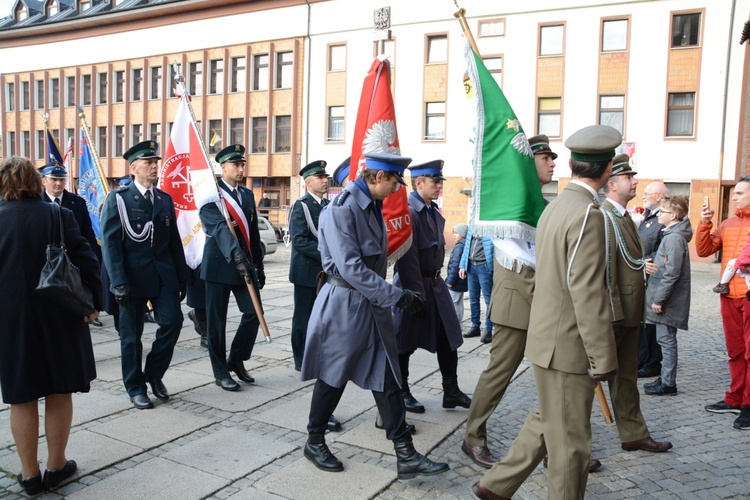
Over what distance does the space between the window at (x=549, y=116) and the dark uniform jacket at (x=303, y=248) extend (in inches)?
896

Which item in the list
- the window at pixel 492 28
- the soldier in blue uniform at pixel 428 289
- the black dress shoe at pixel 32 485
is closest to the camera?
the black dress shoe at pixel 32 485

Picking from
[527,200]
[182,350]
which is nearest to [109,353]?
[182,350]

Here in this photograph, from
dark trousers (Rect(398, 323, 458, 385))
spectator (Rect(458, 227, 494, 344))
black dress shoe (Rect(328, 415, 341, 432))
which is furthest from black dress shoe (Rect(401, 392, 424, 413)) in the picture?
spectator (Rect(458, 227, 494, 344))

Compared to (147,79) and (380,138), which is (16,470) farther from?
(147,79)

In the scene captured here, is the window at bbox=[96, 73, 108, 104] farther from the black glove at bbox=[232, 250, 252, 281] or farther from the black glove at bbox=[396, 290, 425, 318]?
the black glove at bbox=[396, 290, 425, 318]

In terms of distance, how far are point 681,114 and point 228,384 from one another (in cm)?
2428

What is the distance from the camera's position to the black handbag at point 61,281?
11.1 ft

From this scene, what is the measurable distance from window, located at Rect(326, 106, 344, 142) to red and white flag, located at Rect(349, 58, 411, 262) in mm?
26528

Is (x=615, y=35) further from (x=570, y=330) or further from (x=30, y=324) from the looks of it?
(x=30, y=324)

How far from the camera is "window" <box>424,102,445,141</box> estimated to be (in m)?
28.7

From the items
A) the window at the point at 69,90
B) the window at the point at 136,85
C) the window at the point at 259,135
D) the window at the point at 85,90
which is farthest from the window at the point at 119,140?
the window at the point at 259,135

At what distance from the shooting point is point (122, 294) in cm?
493

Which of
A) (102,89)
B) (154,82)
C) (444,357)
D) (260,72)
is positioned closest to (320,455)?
(444,357)

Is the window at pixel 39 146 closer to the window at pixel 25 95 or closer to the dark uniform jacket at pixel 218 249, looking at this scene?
the window at pixel 25 95
